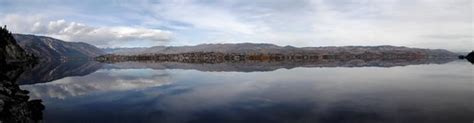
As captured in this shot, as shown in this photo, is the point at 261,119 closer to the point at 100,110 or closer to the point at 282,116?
the point at 282,116

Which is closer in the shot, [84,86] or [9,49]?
[84,86]

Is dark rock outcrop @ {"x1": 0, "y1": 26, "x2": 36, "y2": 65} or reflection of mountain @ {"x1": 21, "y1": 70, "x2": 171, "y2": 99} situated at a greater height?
dark rock outcrop @ {"x1": 0, "y1": 26, "x2": 36, "y2": 65}

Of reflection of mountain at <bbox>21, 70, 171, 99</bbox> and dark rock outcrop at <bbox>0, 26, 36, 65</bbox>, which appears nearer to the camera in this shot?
reflection of mountain at <bbox>21, 70, 171, 99</bbox>

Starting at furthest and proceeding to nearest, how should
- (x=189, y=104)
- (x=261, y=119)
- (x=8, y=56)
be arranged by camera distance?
(x=8, y=56) < (x=189, y=104) < (x=261, y=119)

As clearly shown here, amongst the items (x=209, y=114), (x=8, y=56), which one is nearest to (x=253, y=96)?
(x=209, y=114)

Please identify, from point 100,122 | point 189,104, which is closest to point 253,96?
point 189,104

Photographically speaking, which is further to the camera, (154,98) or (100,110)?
(154,98)

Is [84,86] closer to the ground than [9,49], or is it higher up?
closer to the ground

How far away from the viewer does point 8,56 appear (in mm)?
165250

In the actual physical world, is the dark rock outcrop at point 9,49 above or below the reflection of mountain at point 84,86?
above

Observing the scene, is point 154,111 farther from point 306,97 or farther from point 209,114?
point 306,97

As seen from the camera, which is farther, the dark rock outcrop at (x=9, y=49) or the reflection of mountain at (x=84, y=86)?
the dark rock outcrop at (x=9, y=49)

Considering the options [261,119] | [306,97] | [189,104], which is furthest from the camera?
[306,97]

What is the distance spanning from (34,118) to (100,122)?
4.87 m
